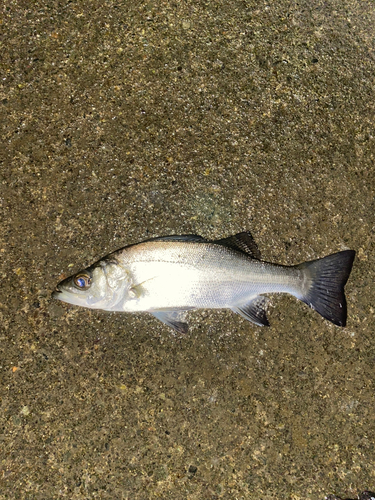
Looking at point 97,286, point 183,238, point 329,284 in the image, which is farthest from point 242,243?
point 97,286

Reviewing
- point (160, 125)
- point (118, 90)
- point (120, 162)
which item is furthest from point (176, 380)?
point (118, 90)

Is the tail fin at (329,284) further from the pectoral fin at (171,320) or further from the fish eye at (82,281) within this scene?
the fish eye at (82,281)

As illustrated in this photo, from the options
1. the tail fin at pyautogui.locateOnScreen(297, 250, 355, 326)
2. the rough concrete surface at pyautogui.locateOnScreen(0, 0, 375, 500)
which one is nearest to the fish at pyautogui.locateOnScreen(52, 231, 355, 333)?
the tail fin at pyautogui.locateOnScreen(297, 250, 355, 326)

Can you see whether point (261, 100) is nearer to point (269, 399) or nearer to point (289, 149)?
point (289, 149)

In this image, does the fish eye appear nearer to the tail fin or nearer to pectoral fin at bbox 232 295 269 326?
pectoral fin at bbox 232 295 269 326

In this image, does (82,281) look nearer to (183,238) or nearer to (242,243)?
(183,238)
